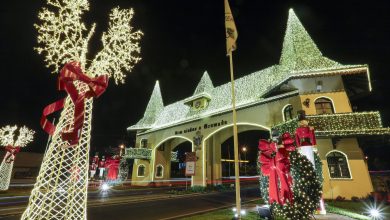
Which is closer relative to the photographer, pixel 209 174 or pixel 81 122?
pixel 81 122

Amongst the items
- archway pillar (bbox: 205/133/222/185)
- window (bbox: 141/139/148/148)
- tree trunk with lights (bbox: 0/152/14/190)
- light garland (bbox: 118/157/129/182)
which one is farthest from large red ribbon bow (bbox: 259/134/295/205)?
light garland (bbox: 118/157/129/182)

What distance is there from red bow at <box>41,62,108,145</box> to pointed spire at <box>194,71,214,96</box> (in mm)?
22881

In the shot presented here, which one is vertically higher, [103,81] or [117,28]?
[117,28]

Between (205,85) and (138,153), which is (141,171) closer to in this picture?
(138,153)

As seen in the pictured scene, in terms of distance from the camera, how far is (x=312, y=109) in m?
16.0

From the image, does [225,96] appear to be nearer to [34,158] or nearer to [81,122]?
[81,122]

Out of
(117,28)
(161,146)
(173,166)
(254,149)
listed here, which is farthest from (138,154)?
(254,149)

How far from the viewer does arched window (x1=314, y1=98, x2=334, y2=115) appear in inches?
637

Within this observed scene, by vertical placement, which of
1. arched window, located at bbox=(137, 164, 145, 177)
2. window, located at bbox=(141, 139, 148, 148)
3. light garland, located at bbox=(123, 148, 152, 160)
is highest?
window, located at bbox=(141, 139, 148, 148)

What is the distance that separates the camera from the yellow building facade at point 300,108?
1437 centimetres

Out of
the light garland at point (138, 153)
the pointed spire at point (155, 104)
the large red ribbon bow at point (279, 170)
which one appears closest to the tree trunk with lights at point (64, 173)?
the large red ribbon bow at point (279, 170)

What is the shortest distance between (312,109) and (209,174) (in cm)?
1341

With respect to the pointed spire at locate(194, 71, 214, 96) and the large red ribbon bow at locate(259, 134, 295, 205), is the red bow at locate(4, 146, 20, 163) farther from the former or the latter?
the large red ribbon bow at locate(259, 134, 295, 205)

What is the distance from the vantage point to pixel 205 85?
26688 millimetres
